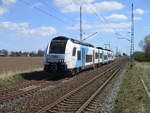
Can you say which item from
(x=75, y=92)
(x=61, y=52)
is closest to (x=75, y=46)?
(x=61, y=52)

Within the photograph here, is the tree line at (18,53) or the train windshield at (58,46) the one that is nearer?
the train windshield at (58,46)

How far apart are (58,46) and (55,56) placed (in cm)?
99

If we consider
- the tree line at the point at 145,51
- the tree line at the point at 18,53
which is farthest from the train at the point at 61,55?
the tree line at the point at 18,53

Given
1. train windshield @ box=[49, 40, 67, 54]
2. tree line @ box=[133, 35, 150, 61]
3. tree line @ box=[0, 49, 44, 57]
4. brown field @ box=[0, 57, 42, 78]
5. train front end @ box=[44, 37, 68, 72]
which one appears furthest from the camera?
tree line @ box=[0, 49, 44, 57]

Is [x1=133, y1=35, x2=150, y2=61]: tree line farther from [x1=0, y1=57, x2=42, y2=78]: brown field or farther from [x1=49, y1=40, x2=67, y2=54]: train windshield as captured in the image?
[x1=49, y1=40, x2=67, y2=54]: train windshield

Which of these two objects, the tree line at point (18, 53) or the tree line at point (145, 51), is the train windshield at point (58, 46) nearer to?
the tree line at point (145, 51)

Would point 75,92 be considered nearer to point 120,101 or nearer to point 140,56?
point 120,101

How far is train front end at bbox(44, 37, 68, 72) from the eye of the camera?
2327 centimetres

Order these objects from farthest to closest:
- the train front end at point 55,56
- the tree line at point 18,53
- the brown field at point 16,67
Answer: the tree line at point 18,53
the brown field at point 16,67
the train front end at point 55,56

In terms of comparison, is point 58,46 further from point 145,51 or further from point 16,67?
point 145,51

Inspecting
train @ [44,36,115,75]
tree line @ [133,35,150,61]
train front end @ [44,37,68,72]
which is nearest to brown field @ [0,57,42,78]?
train front end @ [44,37,68,72]

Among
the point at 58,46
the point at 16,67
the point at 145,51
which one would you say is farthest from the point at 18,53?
the point at 58,46

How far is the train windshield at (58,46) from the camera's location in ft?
78.0

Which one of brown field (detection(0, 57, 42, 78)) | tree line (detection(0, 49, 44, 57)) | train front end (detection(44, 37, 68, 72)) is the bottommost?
brown field (detection(0, 57, 42, 78))
